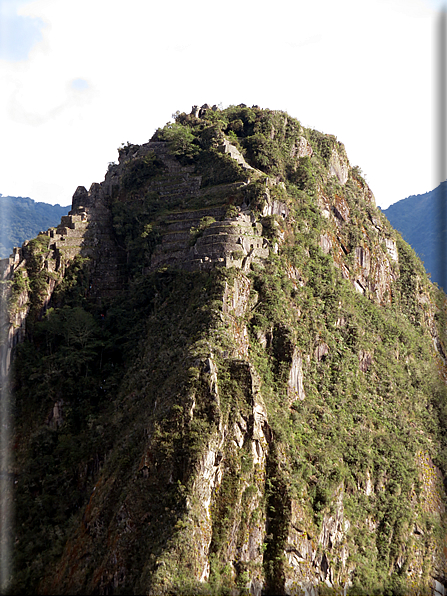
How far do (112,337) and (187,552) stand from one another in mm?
18202

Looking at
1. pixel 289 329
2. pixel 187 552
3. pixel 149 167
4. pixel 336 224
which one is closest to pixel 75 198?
pixel 149 167

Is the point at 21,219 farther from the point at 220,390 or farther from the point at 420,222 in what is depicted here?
the point at 220,390

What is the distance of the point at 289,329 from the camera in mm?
41969

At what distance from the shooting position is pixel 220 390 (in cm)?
3619

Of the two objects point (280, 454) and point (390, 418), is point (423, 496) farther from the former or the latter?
point (280, 454)

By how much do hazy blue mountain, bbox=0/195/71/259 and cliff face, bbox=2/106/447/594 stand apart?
75555 mm

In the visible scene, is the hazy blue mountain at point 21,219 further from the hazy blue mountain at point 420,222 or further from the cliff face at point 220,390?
the cliff face at point 220,390

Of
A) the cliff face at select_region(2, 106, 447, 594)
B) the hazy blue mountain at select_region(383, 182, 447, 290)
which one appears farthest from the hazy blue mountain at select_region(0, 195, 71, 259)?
the cliff face at select_region(2, 106, 447, 594)

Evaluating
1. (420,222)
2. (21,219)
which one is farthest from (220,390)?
(21,219)

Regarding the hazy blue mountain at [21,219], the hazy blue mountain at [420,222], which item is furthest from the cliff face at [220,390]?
the hazy blue mountain at [21,219]

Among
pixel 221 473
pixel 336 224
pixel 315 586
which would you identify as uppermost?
pixel 336 224

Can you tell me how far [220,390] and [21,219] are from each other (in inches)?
4709

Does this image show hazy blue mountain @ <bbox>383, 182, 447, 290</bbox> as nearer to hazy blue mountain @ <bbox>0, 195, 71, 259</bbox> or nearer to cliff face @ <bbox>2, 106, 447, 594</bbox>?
cliff face @ <bbox>2, 106, 447, 594</bbox>

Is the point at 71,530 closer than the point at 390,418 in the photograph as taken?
Yes
